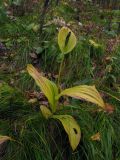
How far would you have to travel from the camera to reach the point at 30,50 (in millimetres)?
4363

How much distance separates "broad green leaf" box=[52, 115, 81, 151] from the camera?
2922 millimetres

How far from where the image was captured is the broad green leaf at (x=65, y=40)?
3.35 metres

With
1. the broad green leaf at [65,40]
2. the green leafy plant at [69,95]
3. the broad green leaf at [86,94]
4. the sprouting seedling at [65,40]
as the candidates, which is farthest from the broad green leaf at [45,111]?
the broad green leaf at [65,40]

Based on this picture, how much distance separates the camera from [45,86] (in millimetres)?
3064

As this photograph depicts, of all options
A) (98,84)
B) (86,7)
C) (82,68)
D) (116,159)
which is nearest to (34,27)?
(82,68)

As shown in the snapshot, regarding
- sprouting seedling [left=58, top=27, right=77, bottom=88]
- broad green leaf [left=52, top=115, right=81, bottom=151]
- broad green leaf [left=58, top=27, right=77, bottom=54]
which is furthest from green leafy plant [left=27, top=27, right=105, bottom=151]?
broad green leaf [left=58, top=27, right=77, bottom=54]

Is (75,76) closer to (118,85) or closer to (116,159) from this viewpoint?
(118,85)

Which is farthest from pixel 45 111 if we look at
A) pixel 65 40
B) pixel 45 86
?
pixel 65 40

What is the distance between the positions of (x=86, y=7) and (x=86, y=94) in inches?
142

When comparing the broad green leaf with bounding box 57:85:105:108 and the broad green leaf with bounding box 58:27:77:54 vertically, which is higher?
the broad green leaf with bounding box 58:27:77:54

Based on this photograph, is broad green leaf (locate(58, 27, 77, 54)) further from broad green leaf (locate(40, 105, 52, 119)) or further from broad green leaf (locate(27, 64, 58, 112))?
broad green leaf (locate(40, 105, 52, 119))

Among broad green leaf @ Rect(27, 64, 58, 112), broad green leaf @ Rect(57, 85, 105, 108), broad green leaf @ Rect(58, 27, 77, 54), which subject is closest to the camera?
broad green leaf @ Rect(57, 85, 105, 108)

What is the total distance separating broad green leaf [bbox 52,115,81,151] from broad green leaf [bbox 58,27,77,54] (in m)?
0.67

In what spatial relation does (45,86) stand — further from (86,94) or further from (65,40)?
(65,40)
